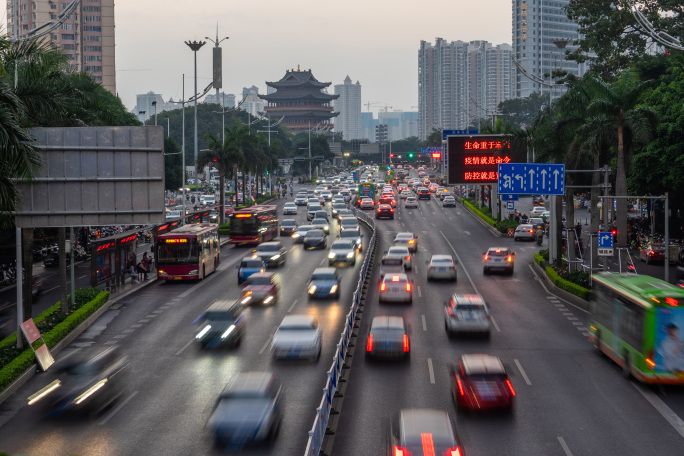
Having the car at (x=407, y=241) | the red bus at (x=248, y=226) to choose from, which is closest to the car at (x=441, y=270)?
the car at (x=407, y=241)

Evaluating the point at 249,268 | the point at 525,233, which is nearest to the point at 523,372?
the point at 249,268

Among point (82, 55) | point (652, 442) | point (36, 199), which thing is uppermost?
point (82, 55)

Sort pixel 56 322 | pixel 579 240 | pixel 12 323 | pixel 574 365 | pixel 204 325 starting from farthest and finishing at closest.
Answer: pixel 579 240 → pixel 12 323 → pixel 56 322 → pixel 204 325 → pixel 574 365

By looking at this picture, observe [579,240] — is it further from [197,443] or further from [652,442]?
[197,443]

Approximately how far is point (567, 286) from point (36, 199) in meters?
26.1

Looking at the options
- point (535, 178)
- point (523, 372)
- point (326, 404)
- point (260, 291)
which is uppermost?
point (535, 178)

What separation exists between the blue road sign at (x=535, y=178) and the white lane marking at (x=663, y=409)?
60.1 ft

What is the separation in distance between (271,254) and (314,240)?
9733 millimetres

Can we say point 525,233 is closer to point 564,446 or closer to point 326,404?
point 564,446

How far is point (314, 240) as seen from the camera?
60.0 meters

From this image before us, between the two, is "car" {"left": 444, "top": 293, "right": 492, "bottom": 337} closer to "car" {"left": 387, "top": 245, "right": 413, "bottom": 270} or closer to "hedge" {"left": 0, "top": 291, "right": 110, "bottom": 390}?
"hedge" {"left": 0, "top": 291, "right": 110, "bottom": 390}

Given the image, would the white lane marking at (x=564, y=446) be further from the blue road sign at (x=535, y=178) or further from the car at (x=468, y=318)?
the blue road sign at (x=535, y=178)

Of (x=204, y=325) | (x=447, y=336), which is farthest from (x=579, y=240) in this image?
(x=204, y=325)

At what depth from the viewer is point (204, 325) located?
29.2 meters
